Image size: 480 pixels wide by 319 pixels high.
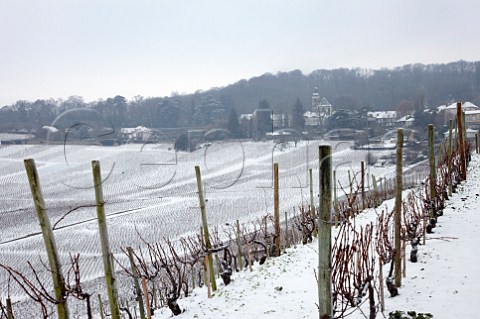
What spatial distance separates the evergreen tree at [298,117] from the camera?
29.4 metres

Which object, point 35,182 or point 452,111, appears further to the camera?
point 452,111

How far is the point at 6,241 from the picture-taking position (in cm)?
1542

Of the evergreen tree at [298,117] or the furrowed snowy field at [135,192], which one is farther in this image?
the evergreen tree at [298,117]

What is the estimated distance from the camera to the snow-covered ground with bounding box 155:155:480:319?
13.4 ft

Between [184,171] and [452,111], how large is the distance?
62.0 feet

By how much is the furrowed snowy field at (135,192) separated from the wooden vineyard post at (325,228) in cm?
913

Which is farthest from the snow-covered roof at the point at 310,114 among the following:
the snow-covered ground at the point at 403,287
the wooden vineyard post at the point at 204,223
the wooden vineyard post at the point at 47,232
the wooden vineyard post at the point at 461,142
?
the wooden vineyard post at the point at 47,232

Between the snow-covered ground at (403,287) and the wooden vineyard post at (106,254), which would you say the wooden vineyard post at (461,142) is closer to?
the snow-covered ground at (403,287)

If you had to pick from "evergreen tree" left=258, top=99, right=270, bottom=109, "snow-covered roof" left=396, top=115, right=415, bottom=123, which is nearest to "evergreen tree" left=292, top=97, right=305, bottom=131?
"evergreen tree" left=258, top=99, right=270, bottom=109

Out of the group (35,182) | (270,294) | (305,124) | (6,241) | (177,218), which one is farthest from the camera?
(305,124)

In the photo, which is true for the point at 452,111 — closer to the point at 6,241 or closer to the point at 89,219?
the point at 89,219

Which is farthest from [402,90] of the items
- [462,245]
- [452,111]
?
[462,245]

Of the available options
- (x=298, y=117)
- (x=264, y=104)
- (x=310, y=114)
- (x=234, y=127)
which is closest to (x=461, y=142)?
(x=310, y=114)

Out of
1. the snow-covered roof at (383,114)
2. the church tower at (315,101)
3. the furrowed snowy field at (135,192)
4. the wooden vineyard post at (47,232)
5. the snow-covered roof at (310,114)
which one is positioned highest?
the church tower at (315,101)
